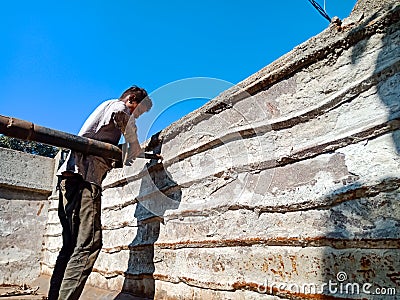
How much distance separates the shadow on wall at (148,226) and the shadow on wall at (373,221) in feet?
3.43

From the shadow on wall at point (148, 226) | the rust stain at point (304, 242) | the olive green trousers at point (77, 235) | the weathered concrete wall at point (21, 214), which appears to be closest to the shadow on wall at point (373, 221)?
the rust stain at point (304, 242)

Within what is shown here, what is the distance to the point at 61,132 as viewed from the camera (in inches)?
71.2

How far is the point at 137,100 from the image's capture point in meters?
2.25

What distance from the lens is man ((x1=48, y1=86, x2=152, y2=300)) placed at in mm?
1767

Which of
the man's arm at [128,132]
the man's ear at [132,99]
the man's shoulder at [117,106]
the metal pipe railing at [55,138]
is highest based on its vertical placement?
the man's ear at [132,99]

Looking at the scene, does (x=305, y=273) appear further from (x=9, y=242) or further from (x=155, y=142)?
(x=9, y=242)

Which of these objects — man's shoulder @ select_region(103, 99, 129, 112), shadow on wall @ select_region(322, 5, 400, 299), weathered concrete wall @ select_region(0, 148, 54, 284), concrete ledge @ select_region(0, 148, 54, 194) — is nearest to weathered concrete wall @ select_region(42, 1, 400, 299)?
shadow on wall @ select_region(322, 5, 400, 299)

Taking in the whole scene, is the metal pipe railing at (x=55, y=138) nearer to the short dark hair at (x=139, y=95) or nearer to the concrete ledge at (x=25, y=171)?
the short dark hair at (x=139, y=95)

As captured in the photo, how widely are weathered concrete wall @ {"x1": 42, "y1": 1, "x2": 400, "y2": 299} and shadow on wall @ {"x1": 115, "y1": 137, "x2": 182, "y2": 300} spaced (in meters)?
0.01

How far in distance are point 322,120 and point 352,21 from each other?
1.40 feet

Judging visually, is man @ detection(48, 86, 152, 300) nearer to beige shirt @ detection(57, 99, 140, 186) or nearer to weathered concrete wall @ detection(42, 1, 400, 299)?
beige shirt @ detection(57, 99, 140, 186)

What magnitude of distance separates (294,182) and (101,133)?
1278 mm

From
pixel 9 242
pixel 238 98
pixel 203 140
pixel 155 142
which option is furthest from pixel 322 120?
pixel 9 242

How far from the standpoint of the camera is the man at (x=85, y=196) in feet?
5.80
